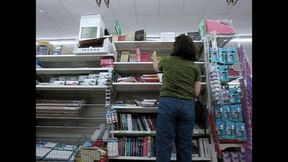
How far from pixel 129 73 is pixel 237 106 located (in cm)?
159

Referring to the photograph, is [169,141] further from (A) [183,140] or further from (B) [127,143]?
(B) [127,143]

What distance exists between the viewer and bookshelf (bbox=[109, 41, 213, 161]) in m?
3.31

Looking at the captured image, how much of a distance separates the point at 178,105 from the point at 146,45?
147 cm

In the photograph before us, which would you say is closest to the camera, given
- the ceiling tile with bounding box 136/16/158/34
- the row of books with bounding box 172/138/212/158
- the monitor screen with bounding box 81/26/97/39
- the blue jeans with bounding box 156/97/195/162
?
the blue jeans with bounding box 156/97/195/162

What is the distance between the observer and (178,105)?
2.44 metres

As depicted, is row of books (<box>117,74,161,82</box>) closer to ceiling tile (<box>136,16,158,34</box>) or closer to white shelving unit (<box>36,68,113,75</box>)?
white shelving unit (<box>36,68,113,75</box>)

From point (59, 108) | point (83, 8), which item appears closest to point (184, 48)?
point (59, 108)

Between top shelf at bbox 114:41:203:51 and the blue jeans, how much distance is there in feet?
4.15

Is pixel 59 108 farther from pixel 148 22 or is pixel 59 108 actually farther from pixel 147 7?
pixel 148 22

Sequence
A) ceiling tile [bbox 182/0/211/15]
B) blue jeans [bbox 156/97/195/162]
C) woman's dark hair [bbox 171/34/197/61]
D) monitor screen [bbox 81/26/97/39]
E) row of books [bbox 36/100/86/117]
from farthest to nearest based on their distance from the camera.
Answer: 1. ceiling tile [bbox 182/0/211/15]
2. monitor screen [bbox 81/26/97/39]
3. row of books [bbox 36/100/86/117]
4. woman's dark hair [bbox 171/34/197/61]
5. blue jeans [bbox 156/97/195/162]

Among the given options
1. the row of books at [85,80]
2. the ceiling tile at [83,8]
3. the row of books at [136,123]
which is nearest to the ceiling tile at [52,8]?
the ceiling tile at [83,8]

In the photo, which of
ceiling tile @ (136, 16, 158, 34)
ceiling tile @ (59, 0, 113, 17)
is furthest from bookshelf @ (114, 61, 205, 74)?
ceiling tile @ (136, 16, 158, 34)
